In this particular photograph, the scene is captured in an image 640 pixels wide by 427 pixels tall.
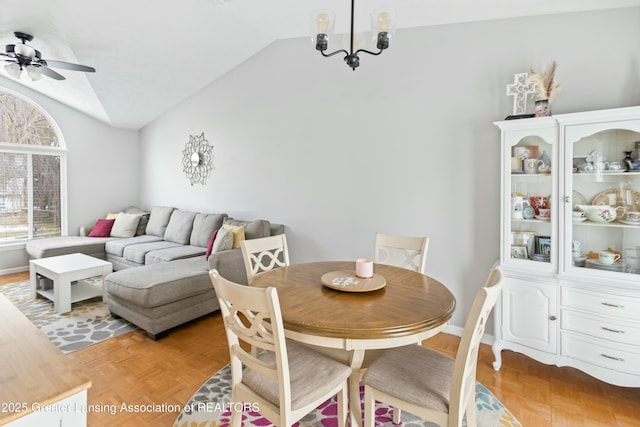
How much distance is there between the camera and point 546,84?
7.41 ft

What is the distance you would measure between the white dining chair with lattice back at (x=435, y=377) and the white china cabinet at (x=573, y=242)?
3.58ft

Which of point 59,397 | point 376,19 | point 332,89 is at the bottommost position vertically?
point 59,397

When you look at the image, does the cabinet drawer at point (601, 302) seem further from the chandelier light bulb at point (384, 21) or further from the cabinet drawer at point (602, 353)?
the chandelier light bulb at point (384, 21)

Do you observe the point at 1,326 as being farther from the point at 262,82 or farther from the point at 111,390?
the point at 262,82

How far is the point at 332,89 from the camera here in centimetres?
344

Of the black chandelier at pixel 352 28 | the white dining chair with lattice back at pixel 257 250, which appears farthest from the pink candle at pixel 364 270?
the black chandelier at pixel 352 28

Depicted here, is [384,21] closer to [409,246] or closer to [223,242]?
[409,246]

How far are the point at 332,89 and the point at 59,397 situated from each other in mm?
3229

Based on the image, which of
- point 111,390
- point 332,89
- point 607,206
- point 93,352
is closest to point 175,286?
point 93,352

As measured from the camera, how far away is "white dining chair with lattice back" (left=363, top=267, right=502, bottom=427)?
1.19 m

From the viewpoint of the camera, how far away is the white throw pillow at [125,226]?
5125mm

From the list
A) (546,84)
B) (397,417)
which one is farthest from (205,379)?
(546,84)

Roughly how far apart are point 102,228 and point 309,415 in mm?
4818

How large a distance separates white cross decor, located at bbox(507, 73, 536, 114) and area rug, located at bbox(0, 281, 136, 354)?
12.3 ft
